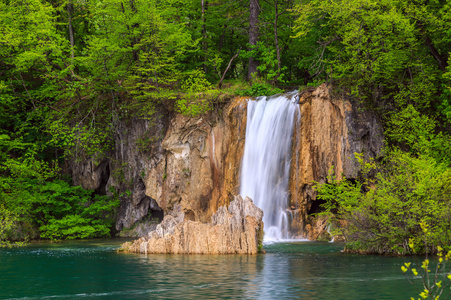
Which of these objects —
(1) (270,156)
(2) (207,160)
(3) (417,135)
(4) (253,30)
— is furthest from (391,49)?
(2) (207,160)

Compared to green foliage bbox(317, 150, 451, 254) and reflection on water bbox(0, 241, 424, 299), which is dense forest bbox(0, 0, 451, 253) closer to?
green foliage bbox(317, 150, 451, 254)

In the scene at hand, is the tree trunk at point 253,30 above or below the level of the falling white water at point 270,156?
above

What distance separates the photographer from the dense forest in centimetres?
2803

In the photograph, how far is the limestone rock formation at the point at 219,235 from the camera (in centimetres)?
2050

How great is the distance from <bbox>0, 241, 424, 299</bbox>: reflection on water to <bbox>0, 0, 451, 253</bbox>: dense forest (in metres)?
4.51

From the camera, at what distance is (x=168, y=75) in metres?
34.4

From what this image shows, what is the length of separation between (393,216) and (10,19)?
25797 millimetres

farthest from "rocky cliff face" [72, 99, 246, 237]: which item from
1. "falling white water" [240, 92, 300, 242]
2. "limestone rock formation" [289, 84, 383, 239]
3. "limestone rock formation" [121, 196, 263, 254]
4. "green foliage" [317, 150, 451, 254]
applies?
"green foliage" [317, 150, 451, 254]

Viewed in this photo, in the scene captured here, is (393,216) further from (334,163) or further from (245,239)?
(334,163)

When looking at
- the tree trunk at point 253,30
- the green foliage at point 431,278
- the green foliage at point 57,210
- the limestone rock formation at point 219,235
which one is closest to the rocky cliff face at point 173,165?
the green foliage at point 57,210

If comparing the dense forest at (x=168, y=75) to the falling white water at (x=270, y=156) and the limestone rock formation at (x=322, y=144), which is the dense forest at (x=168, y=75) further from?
the falling white water at (x=270, y=156)

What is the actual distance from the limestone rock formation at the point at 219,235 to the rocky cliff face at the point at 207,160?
25.4 feet

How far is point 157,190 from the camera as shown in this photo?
32250 mm

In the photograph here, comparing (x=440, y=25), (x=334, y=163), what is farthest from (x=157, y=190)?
(x=440, y=25)
